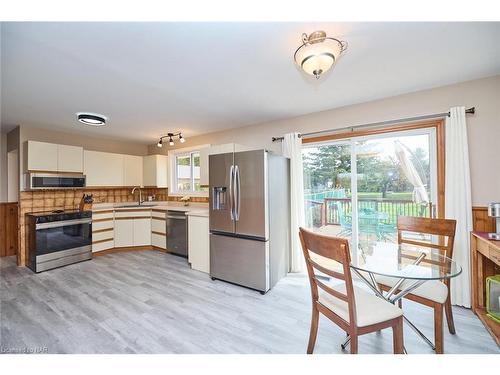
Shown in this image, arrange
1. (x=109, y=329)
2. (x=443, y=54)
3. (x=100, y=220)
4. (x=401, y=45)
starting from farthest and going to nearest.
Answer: (x=100, y=220)
(x=109, y=329)
(x=443, y=54)
(x=401, y=45)

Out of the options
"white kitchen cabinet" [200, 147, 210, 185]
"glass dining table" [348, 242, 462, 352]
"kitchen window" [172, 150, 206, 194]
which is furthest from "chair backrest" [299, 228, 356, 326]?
"kitchen window" [172, 150, 206, 194]

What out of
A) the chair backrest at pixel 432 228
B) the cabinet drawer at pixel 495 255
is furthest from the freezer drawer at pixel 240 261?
the cabinet drawer at pixel 495 255

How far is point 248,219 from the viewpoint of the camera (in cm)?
268

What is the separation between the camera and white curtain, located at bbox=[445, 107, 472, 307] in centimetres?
214

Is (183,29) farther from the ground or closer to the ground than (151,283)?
farther from the ground

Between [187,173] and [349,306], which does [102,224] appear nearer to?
[187,173]

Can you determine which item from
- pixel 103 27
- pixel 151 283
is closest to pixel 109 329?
pixel 151 283

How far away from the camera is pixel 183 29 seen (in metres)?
1.42

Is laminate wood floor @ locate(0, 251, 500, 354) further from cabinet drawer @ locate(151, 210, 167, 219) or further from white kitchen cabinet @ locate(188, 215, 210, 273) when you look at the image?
cabinet drawer @ locate(151, 210, 167, 219)

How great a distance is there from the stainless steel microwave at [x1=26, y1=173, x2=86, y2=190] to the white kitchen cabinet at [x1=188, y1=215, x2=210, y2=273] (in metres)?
2.33

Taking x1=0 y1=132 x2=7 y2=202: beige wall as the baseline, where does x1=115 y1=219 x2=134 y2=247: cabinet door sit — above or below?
below
